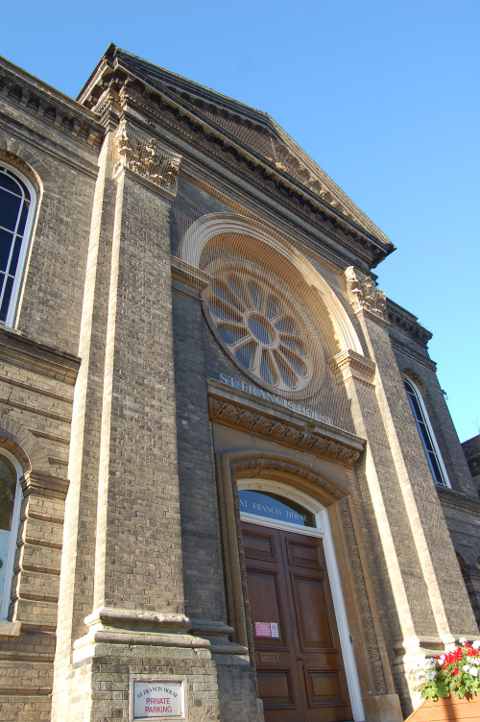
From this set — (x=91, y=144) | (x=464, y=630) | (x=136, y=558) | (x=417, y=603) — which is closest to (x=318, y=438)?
(x=417, y=603)

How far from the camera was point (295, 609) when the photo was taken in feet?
35.4

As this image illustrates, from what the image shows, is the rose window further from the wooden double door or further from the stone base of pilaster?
the stone base of pilaster

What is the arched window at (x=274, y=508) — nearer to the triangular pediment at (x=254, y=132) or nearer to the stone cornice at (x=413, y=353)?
the triangular pediment at (x=254, y=132)

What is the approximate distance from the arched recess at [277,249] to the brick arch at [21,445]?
18.5 feet

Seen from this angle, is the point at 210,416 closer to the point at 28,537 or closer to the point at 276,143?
the point at 28,537

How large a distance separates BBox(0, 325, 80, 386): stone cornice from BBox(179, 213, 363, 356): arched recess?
13.9 feet

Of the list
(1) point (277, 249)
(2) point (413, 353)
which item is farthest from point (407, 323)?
(1) point (277, 249)

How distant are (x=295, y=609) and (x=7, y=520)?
546 centimetres

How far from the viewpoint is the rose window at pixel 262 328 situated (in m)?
13.3

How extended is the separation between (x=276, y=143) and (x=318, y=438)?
35.3ft

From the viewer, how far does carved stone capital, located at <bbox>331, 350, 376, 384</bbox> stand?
598 inches

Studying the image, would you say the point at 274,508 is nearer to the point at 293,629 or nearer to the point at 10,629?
the point at 293,629

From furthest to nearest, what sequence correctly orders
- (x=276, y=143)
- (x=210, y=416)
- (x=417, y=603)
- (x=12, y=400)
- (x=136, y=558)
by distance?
(x=276, y=143) < (x=417, y=603) < (x=210, y=416) < (x=12, y=400) < (x=136, y=558)

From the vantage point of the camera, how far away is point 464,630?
12469 millimetres
